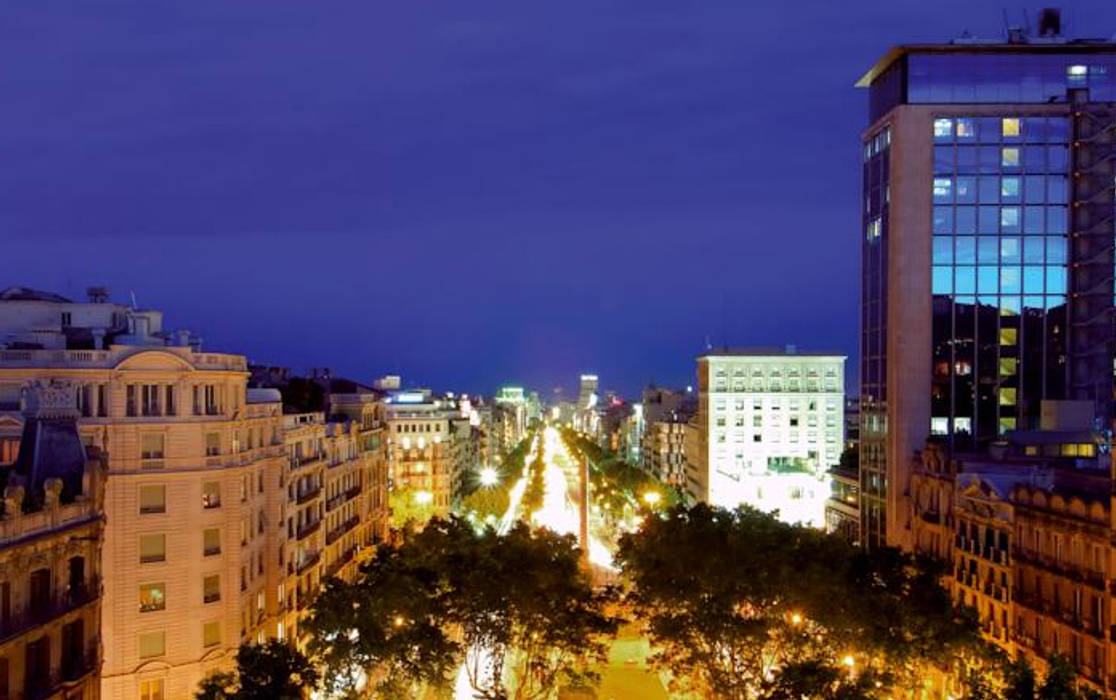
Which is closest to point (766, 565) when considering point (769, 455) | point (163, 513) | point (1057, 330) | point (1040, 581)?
point (1040, 581)

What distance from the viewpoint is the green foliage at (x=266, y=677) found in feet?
140

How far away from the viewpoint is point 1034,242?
9219 cm

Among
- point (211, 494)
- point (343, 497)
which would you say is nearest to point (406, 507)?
point (343, 497)

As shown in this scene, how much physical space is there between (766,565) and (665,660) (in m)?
7.52

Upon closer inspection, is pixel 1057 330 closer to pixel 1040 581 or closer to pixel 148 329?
pixel 1040 581

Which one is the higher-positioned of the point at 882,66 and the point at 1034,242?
the point at 882,66

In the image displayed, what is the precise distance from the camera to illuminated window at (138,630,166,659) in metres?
60.8

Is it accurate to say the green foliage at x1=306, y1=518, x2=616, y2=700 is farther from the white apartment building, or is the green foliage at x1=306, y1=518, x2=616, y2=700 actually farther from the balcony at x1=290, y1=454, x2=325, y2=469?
the white apartment building

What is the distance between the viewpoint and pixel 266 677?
44.9 m

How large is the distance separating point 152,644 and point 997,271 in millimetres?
69785

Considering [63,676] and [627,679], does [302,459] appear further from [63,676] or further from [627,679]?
[63,676]

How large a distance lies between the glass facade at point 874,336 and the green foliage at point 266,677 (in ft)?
211

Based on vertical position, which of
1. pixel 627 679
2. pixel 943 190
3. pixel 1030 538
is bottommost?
pixel 627 679

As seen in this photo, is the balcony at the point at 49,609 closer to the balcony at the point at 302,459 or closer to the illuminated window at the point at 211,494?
the illuminated window at the point at 211,494
